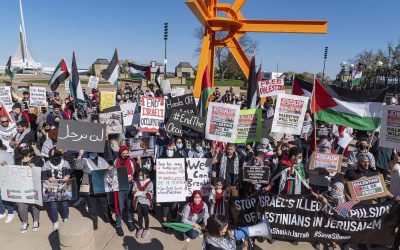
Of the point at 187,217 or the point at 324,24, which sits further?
the point at 324,24

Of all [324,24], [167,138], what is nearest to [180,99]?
[167,138]

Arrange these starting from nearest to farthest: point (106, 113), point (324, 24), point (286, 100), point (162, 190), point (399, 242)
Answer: point (399, 242) → point (162, 190) → point (286, 100) → point (106, 113) → point (324, 24)

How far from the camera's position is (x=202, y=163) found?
248 inches

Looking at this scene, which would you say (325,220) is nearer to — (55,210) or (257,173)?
(257,173)

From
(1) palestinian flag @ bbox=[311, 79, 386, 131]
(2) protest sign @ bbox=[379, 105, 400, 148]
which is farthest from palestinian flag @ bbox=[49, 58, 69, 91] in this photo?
(2) protest sign @ bbox=[379, 105, 400, 148]

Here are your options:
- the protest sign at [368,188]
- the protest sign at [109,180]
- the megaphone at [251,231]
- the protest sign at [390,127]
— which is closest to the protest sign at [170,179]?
the protest sign at [109,180]

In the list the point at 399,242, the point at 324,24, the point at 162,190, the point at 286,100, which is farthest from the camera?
the point at 324,24

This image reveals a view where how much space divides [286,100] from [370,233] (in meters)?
3.00

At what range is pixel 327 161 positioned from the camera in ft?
20.7

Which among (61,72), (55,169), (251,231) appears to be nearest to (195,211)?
(251,231)

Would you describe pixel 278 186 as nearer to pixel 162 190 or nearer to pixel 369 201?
pixel 369 201

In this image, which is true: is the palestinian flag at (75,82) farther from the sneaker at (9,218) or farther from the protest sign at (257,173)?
the protest sign at (257,173)

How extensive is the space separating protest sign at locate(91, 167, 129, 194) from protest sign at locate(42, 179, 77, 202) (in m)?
0.44

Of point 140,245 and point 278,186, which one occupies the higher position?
point 278,186
